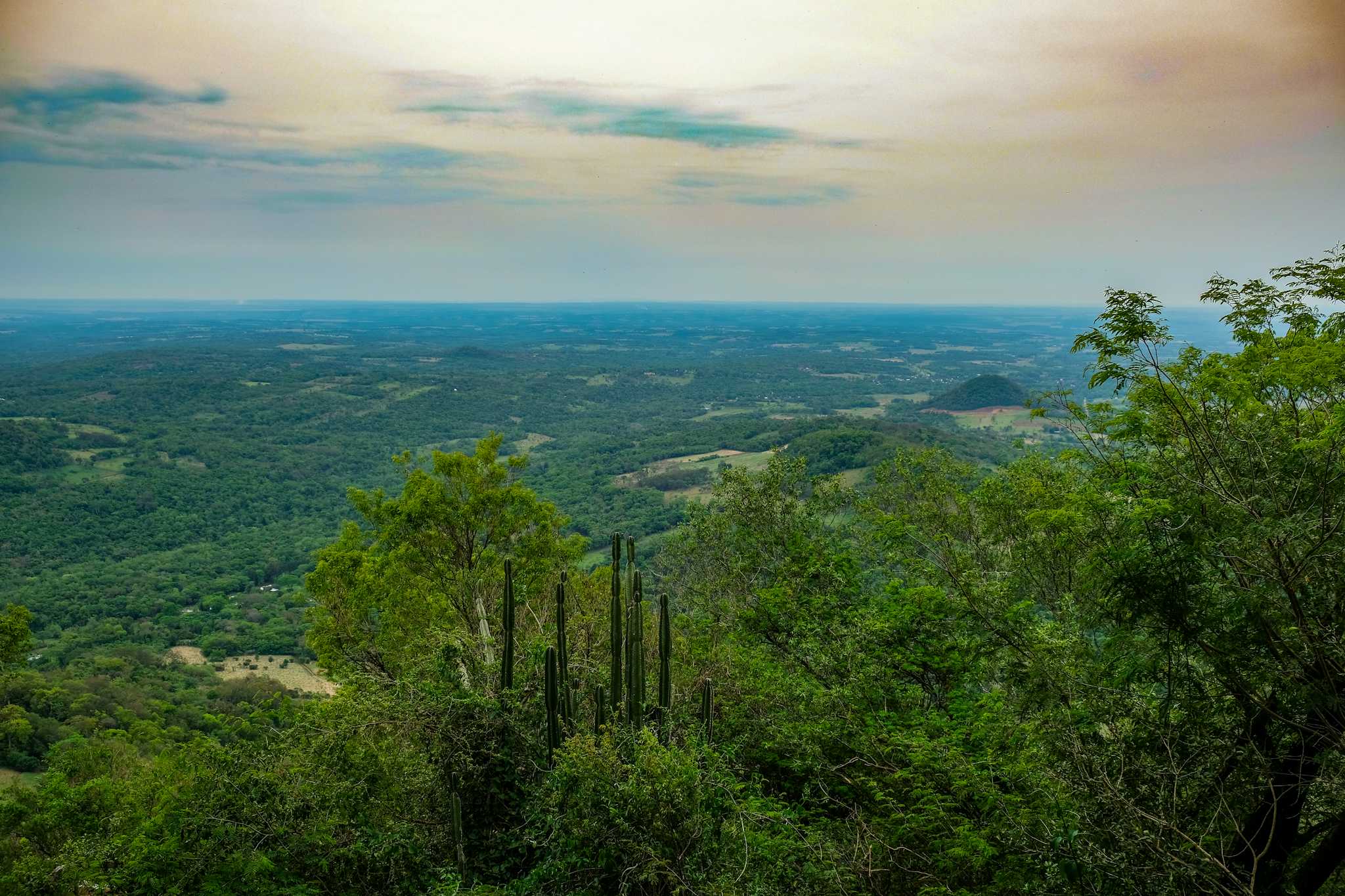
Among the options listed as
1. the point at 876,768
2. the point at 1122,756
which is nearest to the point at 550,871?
the point at 876,768

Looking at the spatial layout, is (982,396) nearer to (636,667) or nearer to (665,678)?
(665,678)

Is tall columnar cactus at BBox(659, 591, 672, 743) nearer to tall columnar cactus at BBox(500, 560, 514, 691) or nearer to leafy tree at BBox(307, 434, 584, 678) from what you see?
tall columnar cactus at BBox(500, 560, 514, 691)

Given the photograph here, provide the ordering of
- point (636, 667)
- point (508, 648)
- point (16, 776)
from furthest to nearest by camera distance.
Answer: point (16, 776), point (508, 648), point (636, 667)

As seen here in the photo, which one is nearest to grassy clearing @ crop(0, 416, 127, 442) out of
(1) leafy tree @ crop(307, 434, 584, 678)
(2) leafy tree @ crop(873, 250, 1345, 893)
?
(1) leafy tree @ crop(307, 434, 584, 678)

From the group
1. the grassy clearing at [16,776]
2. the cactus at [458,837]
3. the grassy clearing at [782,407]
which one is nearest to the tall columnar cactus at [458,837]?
the cactus at [458,837]

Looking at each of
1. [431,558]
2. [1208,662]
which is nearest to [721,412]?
[431,558]

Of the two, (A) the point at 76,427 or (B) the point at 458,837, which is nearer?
(B) the point at 458,837
